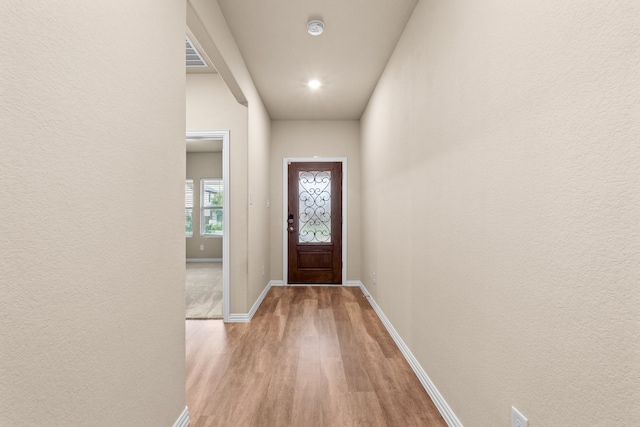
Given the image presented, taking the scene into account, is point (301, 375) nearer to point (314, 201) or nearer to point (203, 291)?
point (203, 291)

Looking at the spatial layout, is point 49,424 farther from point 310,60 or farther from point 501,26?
point 310,60

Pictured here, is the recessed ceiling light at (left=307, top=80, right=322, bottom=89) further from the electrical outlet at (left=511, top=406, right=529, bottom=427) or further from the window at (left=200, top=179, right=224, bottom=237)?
the window at (left=200, top=179, right=224, bottom=237)

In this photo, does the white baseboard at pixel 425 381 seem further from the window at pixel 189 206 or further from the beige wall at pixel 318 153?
the window at pixel 189 206

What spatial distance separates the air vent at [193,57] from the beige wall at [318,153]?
1895 millimetres

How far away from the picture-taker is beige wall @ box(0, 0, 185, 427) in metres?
0.74

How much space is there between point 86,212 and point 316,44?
2.46m

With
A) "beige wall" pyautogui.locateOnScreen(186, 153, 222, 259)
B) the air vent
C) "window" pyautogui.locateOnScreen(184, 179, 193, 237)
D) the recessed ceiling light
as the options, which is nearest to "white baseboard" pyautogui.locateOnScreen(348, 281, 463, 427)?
the recessed ceiling light

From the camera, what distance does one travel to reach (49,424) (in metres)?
0.82

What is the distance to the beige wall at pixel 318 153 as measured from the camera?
489 cm

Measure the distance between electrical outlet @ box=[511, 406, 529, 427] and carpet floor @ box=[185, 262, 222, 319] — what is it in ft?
9.61

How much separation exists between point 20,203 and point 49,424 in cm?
59

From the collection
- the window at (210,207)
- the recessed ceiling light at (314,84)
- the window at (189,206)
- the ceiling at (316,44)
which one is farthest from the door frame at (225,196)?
the window at (189,206)

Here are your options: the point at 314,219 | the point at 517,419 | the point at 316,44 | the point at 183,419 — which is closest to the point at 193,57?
the point at 316,44

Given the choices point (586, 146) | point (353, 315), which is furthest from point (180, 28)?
point (353, 315)
